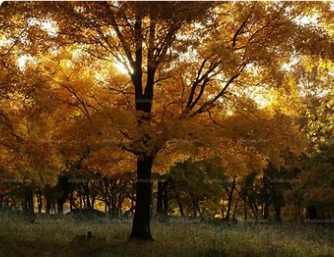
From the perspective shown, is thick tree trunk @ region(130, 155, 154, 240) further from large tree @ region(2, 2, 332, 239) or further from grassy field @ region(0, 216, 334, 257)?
grassy field @ region(0, 216, 334, 257)

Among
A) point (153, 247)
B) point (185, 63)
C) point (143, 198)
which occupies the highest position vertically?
point (185, 63)

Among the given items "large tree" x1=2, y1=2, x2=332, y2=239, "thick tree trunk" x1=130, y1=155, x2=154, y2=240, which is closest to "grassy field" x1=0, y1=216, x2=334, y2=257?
"thick tree trunk" x1=130, y1=155, x2=154, y2=240

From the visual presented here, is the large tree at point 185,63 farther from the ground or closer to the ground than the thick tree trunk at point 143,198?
farther from the ground

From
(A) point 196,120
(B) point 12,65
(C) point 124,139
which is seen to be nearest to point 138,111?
(C) point 124,139

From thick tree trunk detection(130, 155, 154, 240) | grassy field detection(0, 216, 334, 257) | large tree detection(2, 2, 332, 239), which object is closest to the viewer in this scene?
grassy field detection(0, 216, 334, 257)

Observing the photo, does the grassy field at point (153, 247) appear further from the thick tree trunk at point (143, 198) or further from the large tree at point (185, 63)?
the large tree at point (185, 63)

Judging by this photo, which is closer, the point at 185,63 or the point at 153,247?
the point at 153,247

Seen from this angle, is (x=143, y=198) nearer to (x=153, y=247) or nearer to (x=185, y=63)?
(x=153, y=247)

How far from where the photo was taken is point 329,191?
2716cm

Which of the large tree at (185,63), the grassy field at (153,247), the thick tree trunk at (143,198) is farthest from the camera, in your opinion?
the thick tree trunk at (143,198)

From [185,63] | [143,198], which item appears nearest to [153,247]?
[143,198]

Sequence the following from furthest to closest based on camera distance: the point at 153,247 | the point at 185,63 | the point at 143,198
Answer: the point at 143,198
the point at 185,63
the point at 153,247

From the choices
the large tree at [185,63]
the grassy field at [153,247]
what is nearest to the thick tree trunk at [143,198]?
the large tree at [185,63]

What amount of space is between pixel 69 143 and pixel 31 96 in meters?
1.83
